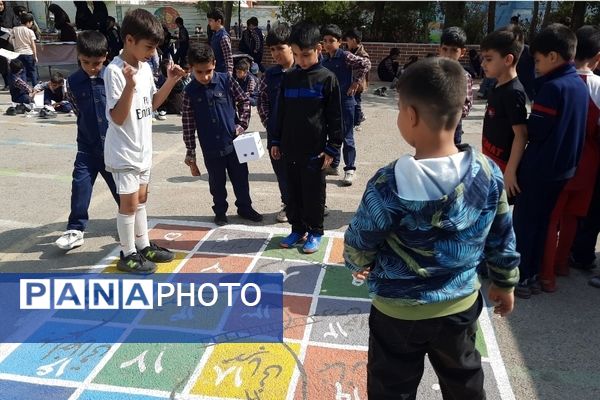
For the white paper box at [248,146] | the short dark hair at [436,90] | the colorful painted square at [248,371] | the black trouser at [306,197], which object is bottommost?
the colorful painted square at [248,371]

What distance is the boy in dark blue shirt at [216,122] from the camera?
4.24 meters

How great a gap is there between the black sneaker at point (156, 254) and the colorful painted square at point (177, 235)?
26 centimetres

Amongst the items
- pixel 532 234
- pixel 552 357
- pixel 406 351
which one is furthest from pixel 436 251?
pixel 532 234

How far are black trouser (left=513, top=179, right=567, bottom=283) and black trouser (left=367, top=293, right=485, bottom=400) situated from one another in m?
1.58

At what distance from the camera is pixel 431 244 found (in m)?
1.66

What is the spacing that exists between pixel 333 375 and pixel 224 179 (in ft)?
7.89

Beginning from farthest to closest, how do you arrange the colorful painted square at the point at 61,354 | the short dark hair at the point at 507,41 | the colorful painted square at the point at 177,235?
the colorful painted square at the point at 177,235 → the short dark hair at the point at 507,41 → the colorful painted square at the point at 61,354

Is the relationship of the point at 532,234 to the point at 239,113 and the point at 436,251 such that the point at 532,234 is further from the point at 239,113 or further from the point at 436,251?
the point at 239,113

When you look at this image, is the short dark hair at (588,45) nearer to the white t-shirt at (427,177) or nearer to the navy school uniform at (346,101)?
the white t-shirt at (427,177)

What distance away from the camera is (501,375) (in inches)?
104

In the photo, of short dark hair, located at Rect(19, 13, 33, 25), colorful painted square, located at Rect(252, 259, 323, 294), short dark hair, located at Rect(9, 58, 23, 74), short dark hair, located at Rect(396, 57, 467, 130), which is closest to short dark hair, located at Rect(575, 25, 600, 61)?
short dark hair, located at Rect(396, 57, 467, 130)

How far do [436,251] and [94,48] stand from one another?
320cm

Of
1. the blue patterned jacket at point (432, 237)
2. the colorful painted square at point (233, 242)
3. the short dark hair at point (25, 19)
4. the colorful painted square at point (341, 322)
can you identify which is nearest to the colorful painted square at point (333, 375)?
the colorful painted square at point (341, 322)

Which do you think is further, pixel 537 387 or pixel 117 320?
pixel 117 320
